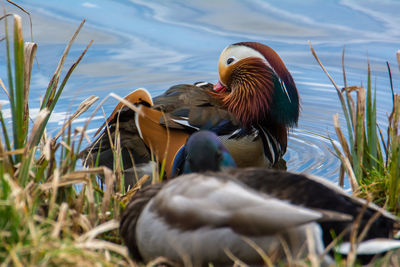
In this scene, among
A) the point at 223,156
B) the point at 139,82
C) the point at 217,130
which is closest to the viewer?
the point at 223,156

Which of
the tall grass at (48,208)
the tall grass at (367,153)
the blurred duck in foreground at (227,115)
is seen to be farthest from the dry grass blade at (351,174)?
the tall grass at (48,208)

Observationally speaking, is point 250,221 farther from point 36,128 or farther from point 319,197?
point 36,128

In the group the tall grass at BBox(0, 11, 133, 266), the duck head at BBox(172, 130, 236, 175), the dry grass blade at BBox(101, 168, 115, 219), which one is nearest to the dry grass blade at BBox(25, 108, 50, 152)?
the tall grass at BBox(0, 11, 133, 266)

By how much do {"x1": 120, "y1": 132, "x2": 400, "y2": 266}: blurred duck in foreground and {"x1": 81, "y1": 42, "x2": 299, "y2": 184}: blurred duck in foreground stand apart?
53.0 inches

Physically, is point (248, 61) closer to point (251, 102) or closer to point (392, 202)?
point (251, 102)

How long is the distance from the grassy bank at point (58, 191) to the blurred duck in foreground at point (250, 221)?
0.10 meters

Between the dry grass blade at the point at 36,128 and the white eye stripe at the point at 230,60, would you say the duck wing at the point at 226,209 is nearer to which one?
the dry grass blade at the point at 36,128

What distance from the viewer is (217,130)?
3.67m

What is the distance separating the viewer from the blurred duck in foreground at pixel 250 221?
1972 mm

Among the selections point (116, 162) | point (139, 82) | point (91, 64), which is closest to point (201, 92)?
point (116, 162)

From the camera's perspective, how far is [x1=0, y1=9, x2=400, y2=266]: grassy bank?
1.95m

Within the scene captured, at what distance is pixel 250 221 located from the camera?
6.44 feet

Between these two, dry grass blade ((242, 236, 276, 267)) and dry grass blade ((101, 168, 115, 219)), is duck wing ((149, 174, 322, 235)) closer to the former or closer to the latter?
dry grass blade ((242, 236, 276, 267))

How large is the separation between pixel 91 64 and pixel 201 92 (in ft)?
10.7
